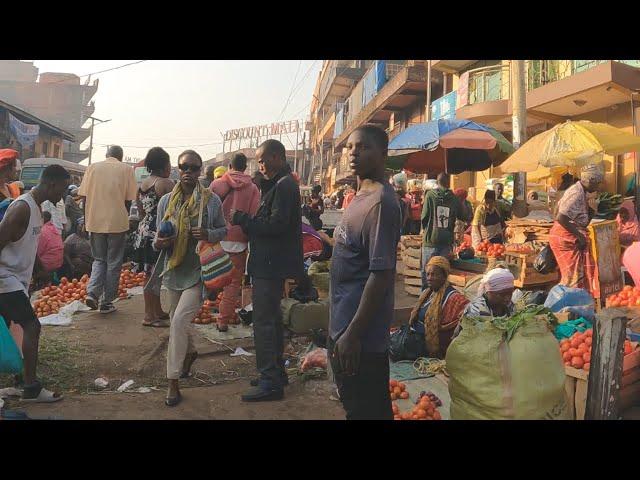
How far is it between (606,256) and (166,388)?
477 cm

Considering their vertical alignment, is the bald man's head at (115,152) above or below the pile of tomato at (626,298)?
above

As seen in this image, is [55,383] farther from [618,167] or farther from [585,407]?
[618,167]

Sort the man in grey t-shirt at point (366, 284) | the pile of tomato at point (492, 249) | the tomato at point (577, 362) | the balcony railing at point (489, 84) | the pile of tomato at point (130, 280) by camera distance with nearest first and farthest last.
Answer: the man in grey t-shirt at point (366, 284)
the tomato at point (577, 362)
the pile of tomato at point (492, 249)
the pile of tomato at point (130, 280)
the balcony railing at point (489, 84)

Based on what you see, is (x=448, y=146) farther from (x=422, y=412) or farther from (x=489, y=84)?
(x=489, y=84)

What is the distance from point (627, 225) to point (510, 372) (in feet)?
17.5

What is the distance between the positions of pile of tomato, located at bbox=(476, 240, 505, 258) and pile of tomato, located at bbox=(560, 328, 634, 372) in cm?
362

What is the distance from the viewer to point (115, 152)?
20.6ft

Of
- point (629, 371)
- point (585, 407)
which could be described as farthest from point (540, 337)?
point (629, 371)

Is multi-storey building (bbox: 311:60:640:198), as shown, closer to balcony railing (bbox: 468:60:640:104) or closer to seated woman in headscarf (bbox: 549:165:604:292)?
balcony railing (bbox: 468:60:640:104)

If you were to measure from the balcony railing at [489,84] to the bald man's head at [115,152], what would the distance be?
41.7ft

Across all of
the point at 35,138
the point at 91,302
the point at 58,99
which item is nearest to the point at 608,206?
the point at 91,302

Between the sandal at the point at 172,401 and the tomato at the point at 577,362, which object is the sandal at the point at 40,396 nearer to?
the sandal at the point at 172,401

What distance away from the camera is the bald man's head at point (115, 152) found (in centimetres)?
621

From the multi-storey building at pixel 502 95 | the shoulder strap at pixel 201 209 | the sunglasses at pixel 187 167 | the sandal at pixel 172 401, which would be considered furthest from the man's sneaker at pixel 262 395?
the multi-storey building at pixel 502 95
